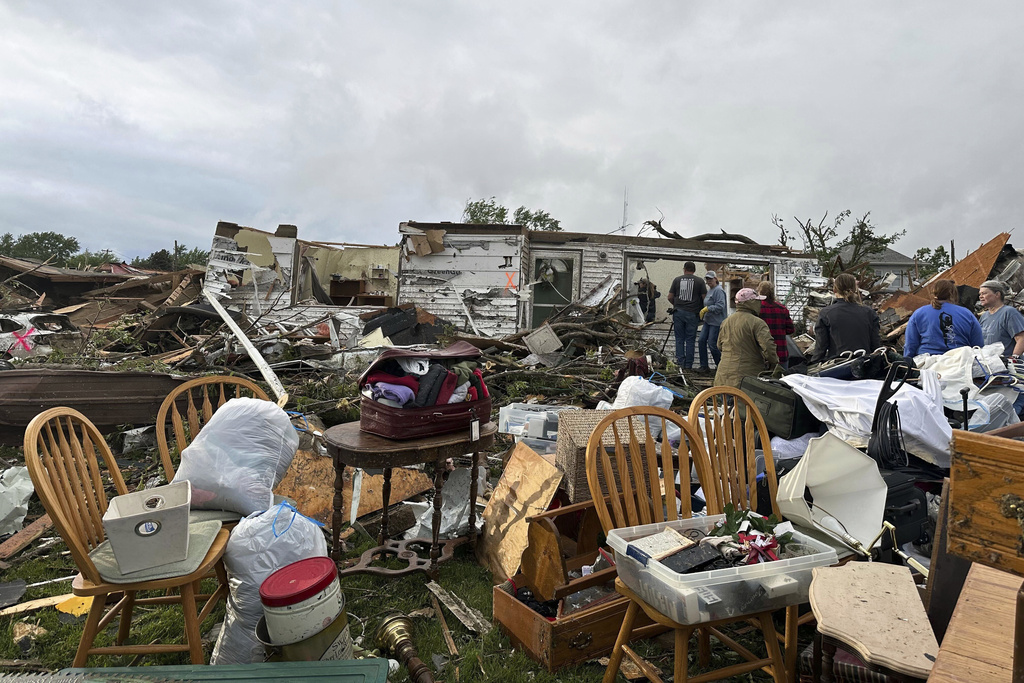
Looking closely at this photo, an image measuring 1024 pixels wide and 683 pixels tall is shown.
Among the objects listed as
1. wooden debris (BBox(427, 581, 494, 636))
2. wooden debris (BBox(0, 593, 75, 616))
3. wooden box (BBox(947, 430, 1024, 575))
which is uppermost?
wooden box (BBox(947, 430, 1024, 575))

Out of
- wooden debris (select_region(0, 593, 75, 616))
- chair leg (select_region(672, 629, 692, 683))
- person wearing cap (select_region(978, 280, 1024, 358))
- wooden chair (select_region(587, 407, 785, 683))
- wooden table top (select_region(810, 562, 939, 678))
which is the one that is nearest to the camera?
wooden table top (select_region(810, 562, 939, 678))

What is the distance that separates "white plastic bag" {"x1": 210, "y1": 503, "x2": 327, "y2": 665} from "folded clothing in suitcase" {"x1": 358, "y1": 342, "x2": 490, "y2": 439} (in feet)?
2.90

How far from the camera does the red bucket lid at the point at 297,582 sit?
2262mm

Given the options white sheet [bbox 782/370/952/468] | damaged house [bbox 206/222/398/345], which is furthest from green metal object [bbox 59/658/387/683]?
damaged house [bbox 206/222/398/345]

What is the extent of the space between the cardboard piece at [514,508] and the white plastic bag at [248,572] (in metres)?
1.22

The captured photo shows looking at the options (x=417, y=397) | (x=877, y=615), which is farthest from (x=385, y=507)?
(x=877, y=615)

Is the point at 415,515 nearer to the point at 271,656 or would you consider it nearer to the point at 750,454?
the point at 271,656

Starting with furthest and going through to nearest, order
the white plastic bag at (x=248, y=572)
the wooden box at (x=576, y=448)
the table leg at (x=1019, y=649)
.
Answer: the wooden box at (x=576, y=448)
the white plastic bag at (x=248, y=572)
the table leg at (x=1019, y=649)

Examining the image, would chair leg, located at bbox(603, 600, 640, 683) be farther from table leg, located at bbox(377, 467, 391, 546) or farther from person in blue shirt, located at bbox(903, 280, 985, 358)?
person in blue shirt, located at bbox(903, 280, 985, 358)

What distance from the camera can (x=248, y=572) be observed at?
2.50m

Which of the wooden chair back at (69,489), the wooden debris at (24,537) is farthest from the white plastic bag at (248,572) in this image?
the wooden debris at (24,537)

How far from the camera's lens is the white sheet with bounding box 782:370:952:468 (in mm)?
3412

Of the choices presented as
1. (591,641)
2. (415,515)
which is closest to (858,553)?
(591,641)

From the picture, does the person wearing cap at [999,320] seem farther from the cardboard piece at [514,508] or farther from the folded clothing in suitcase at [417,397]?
the folded clothing in suitcase at [417,397]
